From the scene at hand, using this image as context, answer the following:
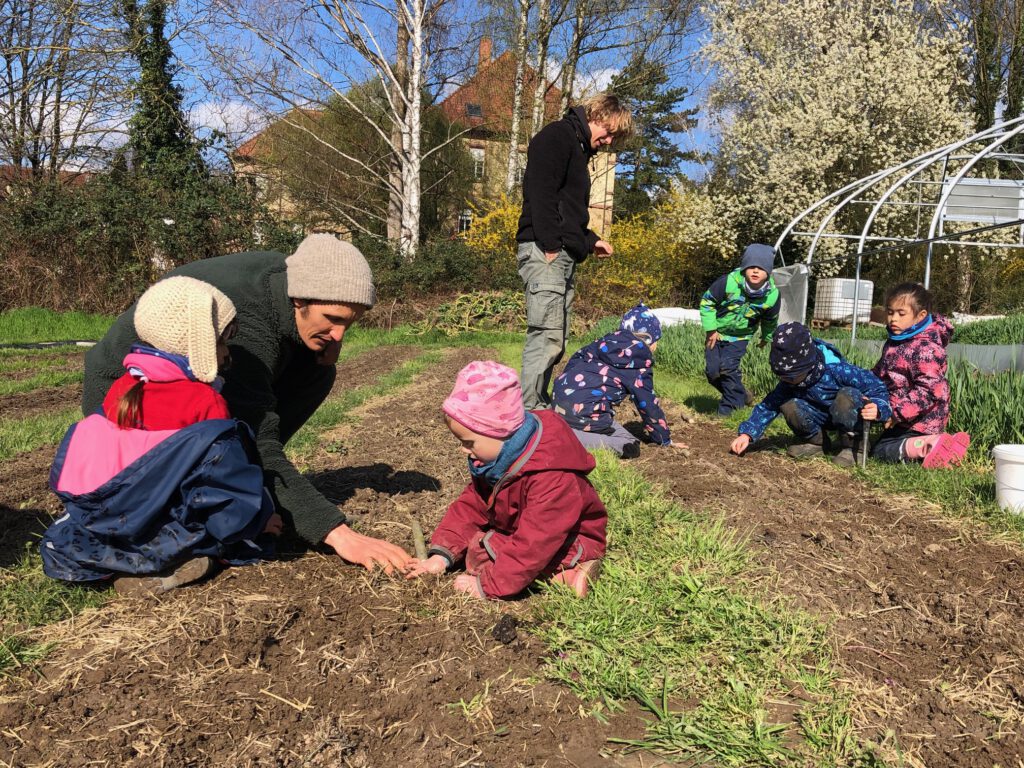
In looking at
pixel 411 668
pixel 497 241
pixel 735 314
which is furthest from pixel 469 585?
pixel 497 241

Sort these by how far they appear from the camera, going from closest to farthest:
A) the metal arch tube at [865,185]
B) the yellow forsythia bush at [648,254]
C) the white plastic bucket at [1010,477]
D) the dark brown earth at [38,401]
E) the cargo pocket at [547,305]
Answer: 1. the white plastic bucket at [1010,477]
2. the cargo pocket at [547,305]
3. the dark brown earth at [38,401]
4. the metal arch tube at [865,185]
5. the yellow forsythia bush at [648,254]

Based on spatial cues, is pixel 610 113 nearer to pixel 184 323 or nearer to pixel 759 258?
pixel 759 258

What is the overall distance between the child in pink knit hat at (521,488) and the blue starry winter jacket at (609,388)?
7.57ft

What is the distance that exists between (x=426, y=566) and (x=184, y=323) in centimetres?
129

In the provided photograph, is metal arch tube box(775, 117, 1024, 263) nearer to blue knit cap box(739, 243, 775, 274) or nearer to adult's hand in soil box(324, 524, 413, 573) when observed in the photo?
blue knit cap box(739, 243, 775, 274)

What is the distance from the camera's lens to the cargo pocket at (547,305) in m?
4.91

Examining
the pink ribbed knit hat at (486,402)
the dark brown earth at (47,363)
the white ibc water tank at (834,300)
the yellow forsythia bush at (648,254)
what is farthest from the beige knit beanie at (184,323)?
the white ibc water tank at (834,300)

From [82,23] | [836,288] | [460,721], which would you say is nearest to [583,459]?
[460,721]

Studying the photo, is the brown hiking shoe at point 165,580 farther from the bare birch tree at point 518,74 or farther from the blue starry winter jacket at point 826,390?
the bare birch tree at point 518,74

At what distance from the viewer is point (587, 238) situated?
5.03 meters

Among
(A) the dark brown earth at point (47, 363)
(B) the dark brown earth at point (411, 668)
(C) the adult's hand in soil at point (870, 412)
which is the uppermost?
(C) the adult's hand in soil at point (870, 412)

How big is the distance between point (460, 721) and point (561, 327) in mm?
3327

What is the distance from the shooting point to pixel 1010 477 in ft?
12.1

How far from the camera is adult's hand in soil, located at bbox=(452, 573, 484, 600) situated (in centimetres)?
→ 269
